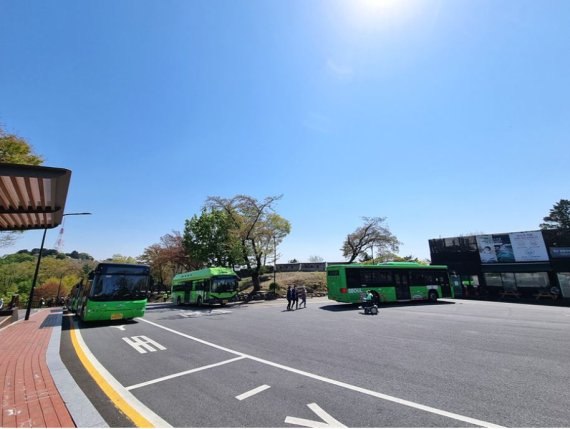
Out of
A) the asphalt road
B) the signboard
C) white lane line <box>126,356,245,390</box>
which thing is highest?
the signboard

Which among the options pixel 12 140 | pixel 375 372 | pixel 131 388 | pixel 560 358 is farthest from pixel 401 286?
pixel 12 140

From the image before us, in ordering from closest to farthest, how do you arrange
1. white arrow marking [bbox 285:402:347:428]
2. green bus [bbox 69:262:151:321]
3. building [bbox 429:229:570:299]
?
white arrow marking [bbox 285:402:347:428] → green bus [bbox 69:262:151:321] → building [bbox 429:229:570:299]

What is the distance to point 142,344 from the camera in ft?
29.6

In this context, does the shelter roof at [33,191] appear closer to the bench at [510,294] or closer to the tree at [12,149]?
the tree at [12,149]

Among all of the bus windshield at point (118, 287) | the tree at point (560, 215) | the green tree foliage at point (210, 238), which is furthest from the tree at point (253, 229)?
the tree at point (560, 215)

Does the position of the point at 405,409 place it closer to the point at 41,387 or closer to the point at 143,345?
the point at 41,387

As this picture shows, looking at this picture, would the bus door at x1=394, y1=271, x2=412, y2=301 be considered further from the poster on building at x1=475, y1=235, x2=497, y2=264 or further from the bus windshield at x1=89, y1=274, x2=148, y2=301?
the bus windshield at x1=89, y1=274, x2=148, y2=301

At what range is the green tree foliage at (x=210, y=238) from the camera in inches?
1489

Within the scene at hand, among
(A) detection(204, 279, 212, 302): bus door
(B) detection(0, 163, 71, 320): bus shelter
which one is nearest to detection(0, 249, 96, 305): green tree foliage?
(A) detection(204, 279, 212, 302): bus door

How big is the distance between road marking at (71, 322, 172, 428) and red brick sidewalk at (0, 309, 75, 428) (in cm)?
67

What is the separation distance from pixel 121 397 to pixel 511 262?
3676 centimetres

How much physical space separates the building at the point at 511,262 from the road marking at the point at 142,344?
110ft

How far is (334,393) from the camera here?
464 cm

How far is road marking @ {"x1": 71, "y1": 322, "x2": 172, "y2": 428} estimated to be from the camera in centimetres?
378
